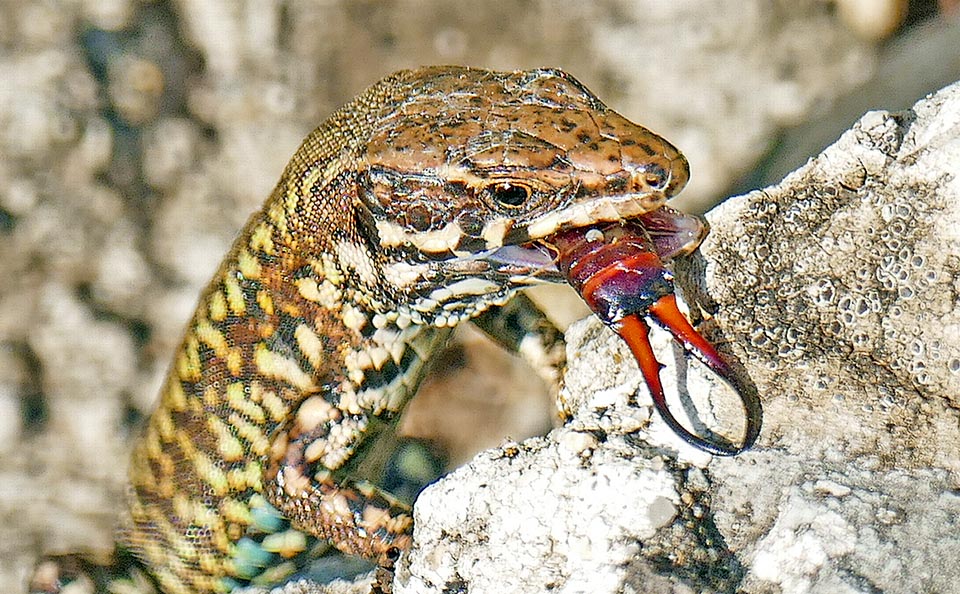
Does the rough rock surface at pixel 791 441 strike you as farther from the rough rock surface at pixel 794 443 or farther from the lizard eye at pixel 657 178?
the lizard eye at pixel 657 178

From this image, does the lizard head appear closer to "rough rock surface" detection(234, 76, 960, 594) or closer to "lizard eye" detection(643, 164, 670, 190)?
"lizard eye" detection(643, 164, 670, 190)

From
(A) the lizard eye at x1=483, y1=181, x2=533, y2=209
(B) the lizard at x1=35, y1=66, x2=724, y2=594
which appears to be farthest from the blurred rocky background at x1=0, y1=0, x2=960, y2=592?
(A) the lizard eye at x1=483, y1=181, x2=533, y2=209

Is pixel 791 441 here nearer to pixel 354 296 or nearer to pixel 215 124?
pixel 354 296

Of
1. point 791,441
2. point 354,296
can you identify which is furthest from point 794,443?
point 354,296

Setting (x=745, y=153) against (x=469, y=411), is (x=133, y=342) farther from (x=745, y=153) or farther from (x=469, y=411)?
(x=745, y=153)

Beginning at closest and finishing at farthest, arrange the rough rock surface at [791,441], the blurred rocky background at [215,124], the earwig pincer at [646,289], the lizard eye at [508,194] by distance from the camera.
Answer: the rough rock surface at [791,441] → the earwig pincer at [646,289] → the lizard eye at [508,194] → the blurred rocky background at [215,124]

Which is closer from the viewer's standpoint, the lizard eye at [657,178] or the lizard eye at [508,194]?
the lizard eye at [657,178]

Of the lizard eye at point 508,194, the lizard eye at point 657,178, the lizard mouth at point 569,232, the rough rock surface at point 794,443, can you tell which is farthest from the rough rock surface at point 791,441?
the lizard eye at point 508,194
